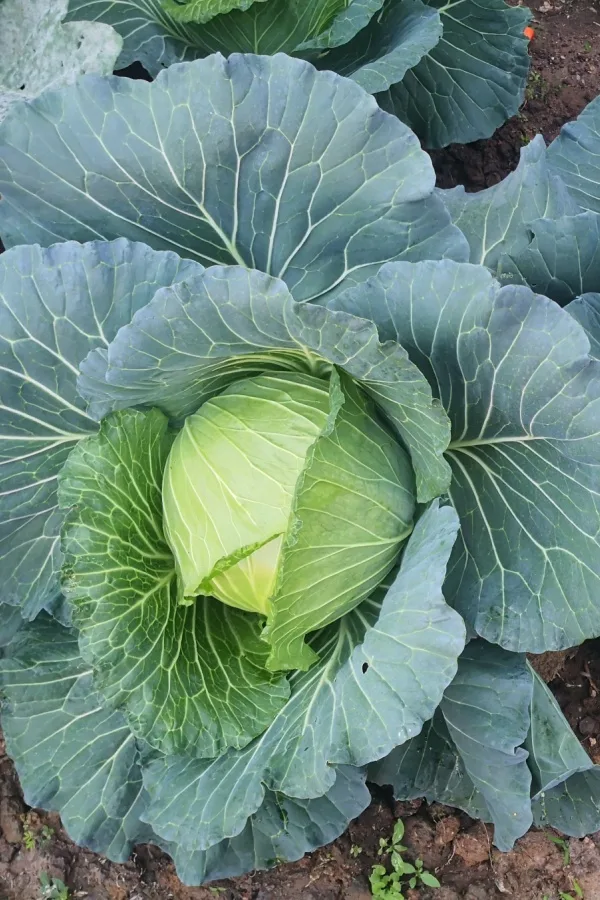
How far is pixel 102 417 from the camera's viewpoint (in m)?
1.96

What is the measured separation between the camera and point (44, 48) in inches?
103

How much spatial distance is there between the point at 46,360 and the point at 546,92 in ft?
9.19

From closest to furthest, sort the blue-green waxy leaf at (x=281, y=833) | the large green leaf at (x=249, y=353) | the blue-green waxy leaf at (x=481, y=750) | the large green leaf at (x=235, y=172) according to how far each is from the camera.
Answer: the large green leaf at (x=249, y=353) → the large green leaf at (x=235, y=172) → the blue-green waxy leaf at (x=481, y=750) → the blue-green waxy leaf at (x=281, y=833)

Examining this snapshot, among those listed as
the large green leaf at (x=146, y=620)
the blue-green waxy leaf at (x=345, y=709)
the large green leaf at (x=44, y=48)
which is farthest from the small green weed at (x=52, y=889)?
the large green leaf at (x=44, y=48)

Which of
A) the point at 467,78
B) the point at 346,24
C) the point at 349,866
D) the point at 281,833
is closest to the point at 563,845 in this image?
the point at 349,866

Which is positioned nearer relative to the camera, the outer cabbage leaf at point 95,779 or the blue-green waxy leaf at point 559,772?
the blue-green waxy leaf at point 559,772

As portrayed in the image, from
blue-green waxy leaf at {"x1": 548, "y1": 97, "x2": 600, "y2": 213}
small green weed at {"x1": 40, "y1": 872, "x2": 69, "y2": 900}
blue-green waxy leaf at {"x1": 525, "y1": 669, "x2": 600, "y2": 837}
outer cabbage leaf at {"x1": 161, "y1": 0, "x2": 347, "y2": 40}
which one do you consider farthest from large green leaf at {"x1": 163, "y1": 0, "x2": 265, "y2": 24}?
small green weed at {"x1": 40, "y1": 872, "x2": 69, "y2": 900}

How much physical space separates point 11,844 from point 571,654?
1980 millimetres

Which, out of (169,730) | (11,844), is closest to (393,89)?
(169,730)

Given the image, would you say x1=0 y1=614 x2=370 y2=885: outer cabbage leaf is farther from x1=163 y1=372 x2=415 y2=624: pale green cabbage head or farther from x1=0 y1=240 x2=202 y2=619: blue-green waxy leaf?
x1=163 y1=372 x2=415 y2=624: pale green cabbage head

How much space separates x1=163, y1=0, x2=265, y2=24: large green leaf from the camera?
2.47m

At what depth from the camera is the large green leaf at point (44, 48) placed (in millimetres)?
2467

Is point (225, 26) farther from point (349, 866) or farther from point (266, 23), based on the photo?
point (349, 866)

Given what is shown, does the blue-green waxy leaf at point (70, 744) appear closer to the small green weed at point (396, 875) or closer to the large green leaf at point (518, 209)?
the small green weed at point (396, 875)
